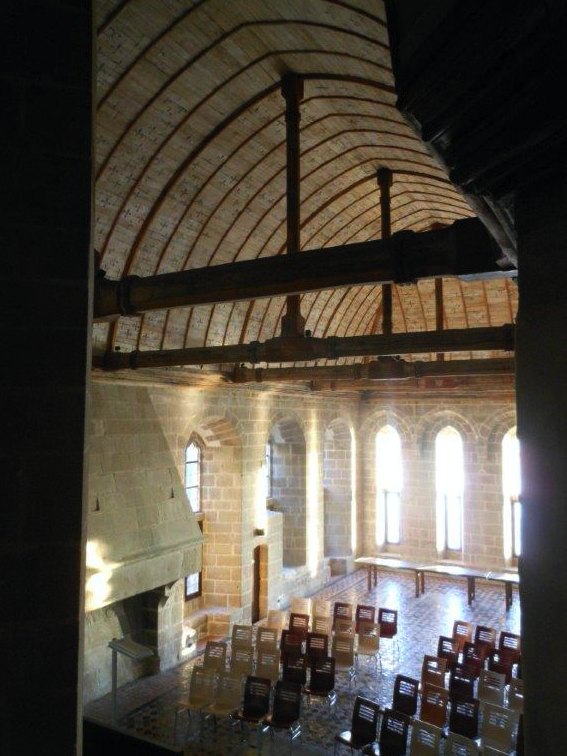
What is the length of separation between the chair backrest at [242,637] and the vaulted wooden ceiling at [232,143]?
544 cm

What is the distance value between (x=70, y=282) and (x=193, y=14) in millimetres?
5670

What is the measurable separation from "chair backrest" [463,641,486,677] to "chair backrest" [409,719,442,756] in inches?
106

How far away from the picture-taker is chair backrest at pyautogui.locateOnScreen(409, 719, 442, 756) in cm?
725

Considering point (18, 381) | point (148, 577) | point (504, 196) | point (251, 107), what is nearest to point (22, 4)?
point (18, 381)

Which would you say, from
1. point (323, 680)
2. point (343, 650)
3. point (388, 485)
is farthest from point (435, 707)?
point (388, 485)

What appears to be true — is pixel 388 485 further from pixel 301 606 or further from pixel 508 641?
pixel 508 641

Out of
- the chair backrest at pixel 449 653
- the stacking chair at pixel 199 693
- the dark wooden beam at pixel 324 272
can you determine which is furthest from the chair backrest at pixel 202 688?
the dark wooden beam at pixel 324 272

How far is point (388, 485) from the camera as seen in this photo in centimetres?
2094

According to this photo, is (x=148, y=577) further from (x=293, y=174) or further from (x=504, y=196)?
(x=504, y=196)

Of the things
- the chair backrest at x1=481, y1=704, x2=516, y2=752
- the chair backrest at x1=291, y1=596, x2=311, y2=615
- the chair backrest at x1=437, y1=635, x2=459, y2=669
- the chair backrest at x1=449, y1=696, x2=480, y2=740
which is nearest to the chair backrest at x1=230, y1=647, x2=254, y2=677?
the chair backrest at x1=291, y1=596, x2=311, y2=615

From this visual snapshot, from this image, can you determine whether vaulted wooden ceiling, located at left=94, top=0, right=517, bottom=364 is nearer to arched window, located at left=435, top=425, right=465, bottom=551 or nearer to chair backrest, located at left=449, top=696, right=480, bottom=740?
chair backrest, located at left=449, top=696, right=480, bottom=740

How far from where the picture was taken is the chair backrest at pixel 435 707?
28.1 ft

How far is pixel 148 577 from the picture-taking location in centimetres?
1017

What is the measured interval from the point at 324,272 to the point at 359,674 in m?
9.64
